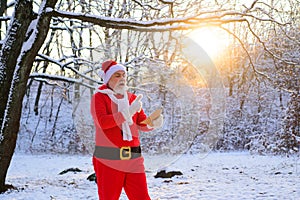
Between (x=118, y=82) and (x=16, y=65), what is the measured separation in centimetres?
350

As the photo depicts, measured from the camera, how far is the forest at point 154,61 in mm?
5977

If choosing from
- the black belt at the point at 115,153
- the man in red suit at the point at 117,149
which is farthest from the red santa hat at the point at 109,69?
the black belt at the point at 115,153

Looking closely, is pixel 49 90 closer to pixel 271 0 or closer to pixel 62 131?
pixel 62 131

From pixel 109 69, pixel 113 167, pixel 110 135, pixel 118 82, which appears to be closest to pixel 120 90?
pixel 118 82

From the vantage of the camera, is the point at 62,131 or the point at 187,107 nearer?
the point at 187,107

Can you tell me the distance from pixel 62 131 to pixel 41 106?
3.58m

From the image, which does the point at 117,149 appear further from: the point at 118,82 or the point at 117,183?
the point at 118,82

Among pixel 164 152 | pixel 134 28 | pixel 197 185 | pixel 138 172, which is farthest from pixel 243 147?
pixel 138 172

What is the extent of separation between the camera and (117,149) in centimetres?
291

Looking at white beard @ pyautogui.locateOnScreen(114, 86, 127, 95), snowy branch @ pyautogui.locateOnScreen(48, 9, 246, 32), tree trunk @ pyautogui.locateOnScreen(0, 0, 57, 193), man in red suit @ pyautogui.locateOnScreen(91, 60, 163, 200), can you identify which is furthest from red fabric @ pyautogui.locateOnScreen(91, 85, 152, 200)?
tree trunk @ pyautogui.locateOnScreen(0, 0, 57, 193)

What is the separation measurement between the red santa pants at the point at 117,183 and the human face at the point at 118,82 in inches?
23.2

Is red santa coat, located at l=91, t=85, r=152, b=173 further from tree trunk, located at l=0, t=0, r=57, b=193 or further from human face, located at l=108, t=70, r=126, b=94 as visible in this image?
tree trunk, located at l=0, t=0, r=57, b=193

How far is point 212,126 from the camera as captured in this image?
17188 mm

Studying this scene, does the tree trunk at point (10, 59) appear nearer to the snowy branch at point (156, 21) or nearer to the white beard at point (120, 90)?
the snowy branch at point (156, 21)
